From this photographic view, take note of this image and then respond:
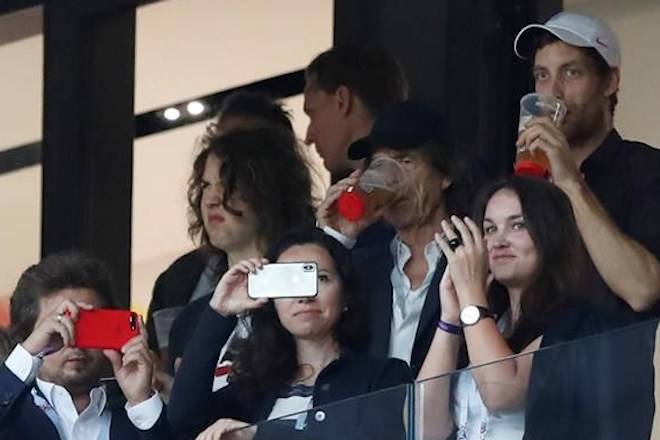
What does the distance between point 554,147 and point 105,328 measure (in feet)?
3.54

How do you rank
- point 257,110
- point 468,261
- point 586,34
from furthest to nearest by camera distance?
point 257,110, point 586,34, point 468,261

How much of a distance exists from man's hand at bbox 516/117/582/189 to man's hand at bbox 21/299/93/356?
107 cm

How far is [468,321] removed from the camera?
17.3 ft

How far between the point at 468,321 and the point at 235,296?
25.6 inches

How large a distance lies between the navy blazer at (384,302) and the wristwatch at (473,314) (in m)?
0.29

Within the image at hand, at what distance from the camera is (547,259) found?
532 cm

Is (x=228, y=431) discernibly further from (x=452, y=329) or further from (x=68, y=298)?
(x=68, y=298)

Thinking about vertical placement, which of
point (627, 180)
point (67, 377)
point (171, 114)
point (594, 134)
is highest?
point (171, 114)

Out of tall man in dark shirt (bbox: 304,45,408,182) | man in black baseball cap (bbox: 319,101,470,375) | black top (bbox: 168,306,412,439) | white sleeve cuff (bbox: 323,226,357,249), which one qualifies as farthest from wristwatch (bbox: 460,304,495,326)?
tall man in dark shirt (bbox: 304,45,408,182)

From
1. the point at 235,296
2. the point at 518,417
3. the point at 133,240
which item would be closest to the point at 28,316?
A: the point at 235,296

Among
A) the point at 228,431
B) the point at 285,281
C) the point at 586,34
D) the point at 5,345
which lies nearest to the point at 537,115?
the point at 586,34

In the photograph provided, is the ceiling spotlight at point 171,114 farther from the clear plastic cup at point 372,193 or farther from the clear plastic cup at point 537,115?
the clear plastic cup at point 537,115

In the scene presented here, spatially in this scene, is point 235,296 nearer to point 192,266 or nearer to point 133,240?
point 192,266

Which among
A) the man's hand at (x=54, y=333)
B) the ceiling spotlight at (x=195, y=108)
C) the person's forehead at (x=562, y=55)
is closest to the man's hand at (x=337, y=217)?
the person's forehead at (x=562, y=55)
